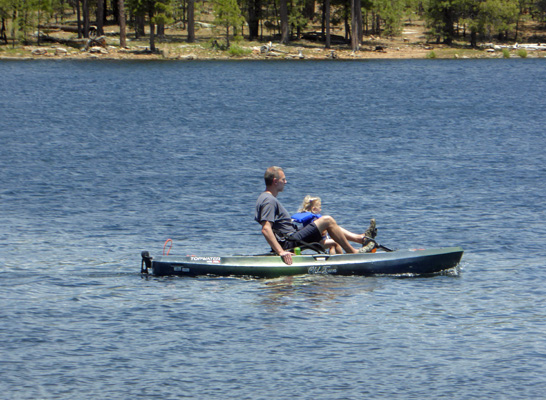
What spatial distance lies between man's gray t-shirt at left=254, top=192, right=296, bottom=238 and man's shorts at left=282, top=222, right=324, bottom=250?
0.20 m

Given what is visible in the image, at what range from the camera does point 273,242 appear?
1537 centimetres

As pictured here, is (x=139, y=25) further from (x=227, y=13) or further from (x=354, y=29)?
(x=354, y=29)

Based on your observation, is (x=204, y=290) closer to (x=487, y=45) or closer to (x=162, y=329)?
(x=162, y=329)

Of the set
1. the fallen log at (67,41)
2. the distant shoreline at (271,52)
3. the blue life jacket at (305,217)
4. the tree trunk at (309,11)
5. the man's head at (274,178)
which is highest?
the tree trunk at (309,11)

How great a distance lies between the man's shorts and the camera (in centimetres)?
1580

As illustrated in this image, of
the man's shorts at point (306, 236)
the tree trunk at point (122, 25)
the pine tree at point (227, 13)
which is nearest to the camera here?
the man's shorts at point (306, 236)

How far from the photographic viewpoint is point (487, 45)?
10362 cm

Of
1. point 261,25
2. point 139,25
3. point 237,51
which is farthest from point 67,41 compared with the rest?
point 261,25

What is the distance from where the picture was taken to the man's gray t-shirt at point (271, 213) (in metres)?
15.3

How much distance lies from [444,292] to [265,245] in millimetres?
5371

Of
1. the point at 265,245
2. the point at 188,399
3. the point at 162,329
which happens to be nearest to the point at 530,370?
the point at 188,399

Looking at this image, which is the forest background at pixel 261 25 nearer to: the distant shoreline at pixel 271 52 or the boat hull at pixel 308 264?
the distant shoreline at pixel 271 52

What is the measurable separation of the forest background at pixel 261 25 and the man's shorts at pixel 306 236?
257ft

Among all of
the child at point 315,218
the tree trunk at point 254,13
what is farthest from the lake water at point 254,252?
the tree trunk at point 254,13
